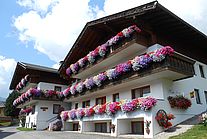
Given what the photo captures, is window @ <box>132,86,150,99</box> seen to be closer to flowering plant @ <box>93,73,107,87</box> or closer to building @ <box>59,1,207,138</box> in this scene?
building @ <box>59,1,207,138</box>

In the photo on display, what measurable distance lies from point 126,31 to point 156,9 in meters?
2.75

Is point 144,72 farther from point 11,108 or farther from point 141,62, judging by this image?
point 11,108

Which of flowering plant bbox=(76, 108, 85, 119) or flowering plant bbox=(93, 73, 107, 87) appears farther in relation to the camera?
flowering plant bbox=(76, 108, 85, 119)

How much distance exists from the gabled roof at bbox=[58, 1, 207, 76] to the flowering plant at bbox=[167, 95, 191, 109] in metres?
5.05

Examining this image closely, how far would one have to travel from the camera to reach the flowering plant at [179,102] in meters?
13.6

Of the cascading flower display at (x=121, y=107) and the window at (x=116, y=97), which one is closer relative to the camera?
the cascading flower display at (x=121, y=107)

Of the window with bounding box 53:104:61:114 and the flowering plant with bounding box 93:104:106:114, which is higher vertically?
the window with bounding box 53:104:61:114

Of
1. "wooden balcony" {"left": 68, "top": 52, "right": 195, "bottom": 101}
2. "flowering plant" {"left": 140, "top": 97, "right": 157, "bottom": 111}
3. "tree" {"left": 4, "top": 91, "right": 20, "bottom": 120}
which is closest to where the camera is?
"flowering plant" {"left": 140, "top": 97, "right": 157, "bottom": 111}

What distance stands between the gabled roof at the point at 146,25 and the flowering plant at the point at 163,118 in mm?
6195

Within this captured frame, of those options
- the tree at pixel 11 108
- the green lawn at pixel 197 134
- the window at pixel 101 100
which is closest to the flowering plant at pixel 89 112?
the window at pixel 101 100

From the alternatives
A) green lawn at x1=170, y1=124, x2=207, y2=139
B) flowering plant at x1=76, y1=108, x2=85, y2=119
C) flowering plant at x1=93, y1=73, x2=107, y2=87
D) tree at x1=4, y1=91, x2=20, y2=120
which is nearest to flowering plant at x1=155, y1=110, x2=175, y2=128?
green lawn at x1=170, y1=124, x2=207, y2=139

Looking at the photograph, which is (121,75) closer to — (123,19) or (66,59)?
(123,19)

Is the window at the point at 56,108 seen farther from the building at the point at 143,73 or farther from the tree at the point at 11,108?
the tree at the point at 11,108

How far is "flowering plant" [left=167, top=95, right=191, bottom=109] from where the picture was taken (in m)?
13.6
